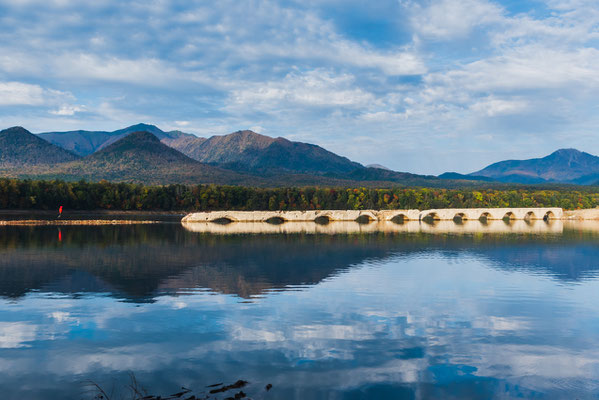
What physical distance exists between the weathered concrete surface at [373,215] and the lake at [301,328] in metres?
65.8

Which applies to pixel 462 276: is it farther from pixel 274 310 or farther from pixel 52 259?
pixel 52 259

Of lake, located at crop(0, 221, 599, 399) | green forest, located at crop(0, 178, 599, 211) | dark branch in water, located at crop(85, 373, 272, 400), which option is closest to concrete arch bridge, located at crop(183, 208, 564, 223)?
green forest, located at crop(0, 178, 599, 211)

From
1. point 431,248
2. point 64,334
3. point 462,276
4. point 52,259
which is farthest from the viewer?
point 431,248

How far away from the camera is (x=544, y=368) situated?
46.5ft

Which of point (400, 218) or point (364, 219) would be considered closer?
point (364, 219)

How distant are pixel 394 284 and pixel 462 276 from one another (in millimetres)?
6091

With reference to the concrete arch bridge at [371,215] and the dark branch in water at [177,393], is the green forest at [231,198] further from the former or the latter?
the dark branch in water at [177,393]

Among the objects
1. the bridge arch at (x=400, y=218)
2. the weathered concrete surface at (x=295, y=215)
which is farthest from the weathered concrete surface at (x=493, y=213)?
the weathered concrete surface at (x=295, y=215)

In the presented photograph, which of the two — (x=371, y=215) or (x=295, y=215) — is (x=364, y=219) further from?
(x=295, y=215)

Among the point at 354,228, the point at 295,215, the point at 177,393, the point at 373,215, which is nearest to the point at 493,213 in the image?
the point at 373,215

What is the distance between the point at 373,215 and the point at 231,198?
4017cm

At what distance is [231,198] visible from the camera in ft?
431

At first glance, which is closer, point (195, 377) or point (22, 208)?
point (195, 377)

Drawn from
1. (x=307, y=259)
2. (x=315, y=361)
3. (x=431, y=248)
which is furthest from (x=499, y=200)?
(x=315, y=361)
